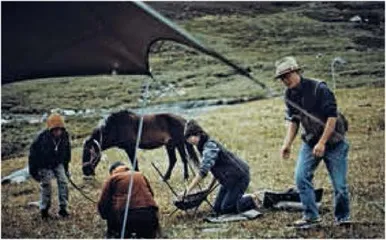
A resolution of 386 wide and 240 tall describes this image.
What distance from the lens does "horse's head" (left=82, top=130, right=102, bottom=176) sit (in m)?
7.04

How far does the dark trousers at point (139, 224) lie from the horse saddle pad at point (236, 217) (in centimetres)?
38

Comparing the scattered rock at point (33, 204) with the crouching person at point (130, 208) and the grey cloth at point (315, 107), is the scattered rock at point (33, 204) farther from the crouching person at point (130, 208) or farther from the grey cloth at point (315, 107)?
the grey cloth at point (315, 107)

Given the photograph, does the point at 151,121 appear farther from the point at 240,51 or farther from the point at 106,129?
the point at 240,51

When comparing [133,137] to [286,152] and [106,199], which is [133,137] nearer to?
[106,199]

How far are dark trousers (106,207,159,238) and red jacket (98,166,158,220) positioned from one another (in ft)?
0.13

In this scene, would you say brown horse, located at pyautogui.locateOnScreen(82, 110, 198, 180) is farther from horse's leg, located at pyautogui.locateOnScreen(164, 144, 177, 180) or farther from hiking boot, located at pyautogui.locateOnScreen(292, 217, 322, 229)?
hiking boot, located at pyautogui.locateOnScreen(292, 217, 322, 229)

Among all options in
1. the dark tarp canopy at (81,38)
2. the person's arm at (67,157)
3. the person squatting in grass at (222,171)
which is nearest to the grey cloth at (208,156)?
the person squatting in grass at (222,171)

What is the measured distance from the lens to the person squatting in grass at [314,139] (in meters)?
6.92

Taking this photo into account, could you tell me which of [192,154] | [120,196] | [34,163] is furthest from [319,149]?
[34,163]

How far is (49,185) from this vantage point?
7059 millimetres

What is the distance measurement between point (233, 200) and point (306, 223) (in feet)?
1.77

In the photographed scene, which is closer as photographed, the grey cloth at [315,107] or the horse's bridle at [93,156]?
the grey cloth at [315,107]

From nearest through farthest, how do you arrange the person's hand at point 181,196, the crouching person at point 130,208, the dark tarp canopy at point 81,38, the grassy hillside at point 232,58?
the dark tarp canopy at point 81,38 → the crouching person at point 130,208 → the person's hand at point 181,196 → the grassy hillside at point 232,58

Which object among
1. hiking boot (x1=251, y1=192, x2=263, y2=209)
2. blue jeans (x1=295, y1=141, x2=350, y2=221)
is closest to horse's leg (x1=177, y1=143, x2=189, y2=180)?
hiking boot (x1=251, y1=192, x2=263, y2=209)
